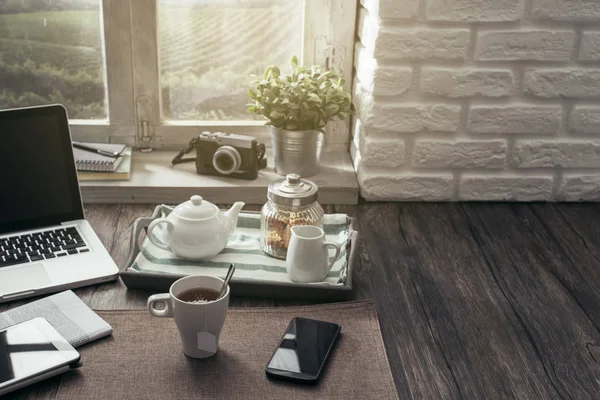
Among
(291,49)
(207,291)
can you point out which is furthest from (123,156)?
(207,291)

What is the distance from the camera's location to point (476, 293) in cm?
148

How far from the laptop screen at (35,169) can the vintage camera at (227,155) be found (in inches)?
18.8

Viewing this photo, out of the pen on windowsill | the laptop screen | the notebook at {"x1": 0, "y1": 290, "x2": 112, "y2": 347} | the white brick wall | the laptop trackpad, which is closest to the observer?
the notebook at {"x1": 0, "y1": 290, "x2": 112, "y2": 347}

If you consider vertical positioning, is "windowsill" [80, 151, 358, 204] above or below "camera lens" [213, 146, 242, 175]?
below

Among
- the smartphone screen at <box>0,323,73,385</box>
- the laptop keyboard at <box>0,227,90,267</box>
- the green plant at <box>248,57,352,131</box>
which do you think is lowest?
the smartphone screen at <box>0,323,73,385</box>

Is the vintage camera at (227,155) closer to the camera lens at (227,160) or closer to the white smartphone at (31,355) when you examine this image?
the camera lens at (227,160)

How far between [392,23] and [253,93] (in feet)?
1.25

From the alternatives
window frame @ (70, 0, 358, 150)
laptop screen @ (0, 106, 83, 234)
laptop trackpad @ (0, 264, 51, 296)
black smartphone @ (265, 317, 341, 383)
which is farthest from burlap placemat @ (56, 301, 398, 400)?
window frame @ (70, 0, 358, 150)

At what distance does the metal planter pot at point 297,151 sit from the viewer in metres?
1.91

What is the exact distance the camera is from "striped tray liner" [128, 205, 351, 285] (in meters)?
1.39

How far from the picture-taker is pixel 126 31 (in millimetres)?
2012

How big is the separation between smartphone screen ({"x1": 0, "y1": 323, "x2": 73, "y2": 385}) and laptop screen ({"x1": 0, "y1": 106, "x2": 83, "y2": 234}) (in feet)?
1.19

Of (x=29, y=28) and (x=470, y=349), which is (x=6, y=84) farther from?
(x=470, y=349)

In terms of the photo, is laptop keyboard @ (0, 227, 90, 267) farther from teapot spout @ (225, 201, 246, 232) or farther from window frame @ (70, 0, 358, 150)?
window frame @ (70, 0, 358, 150)
